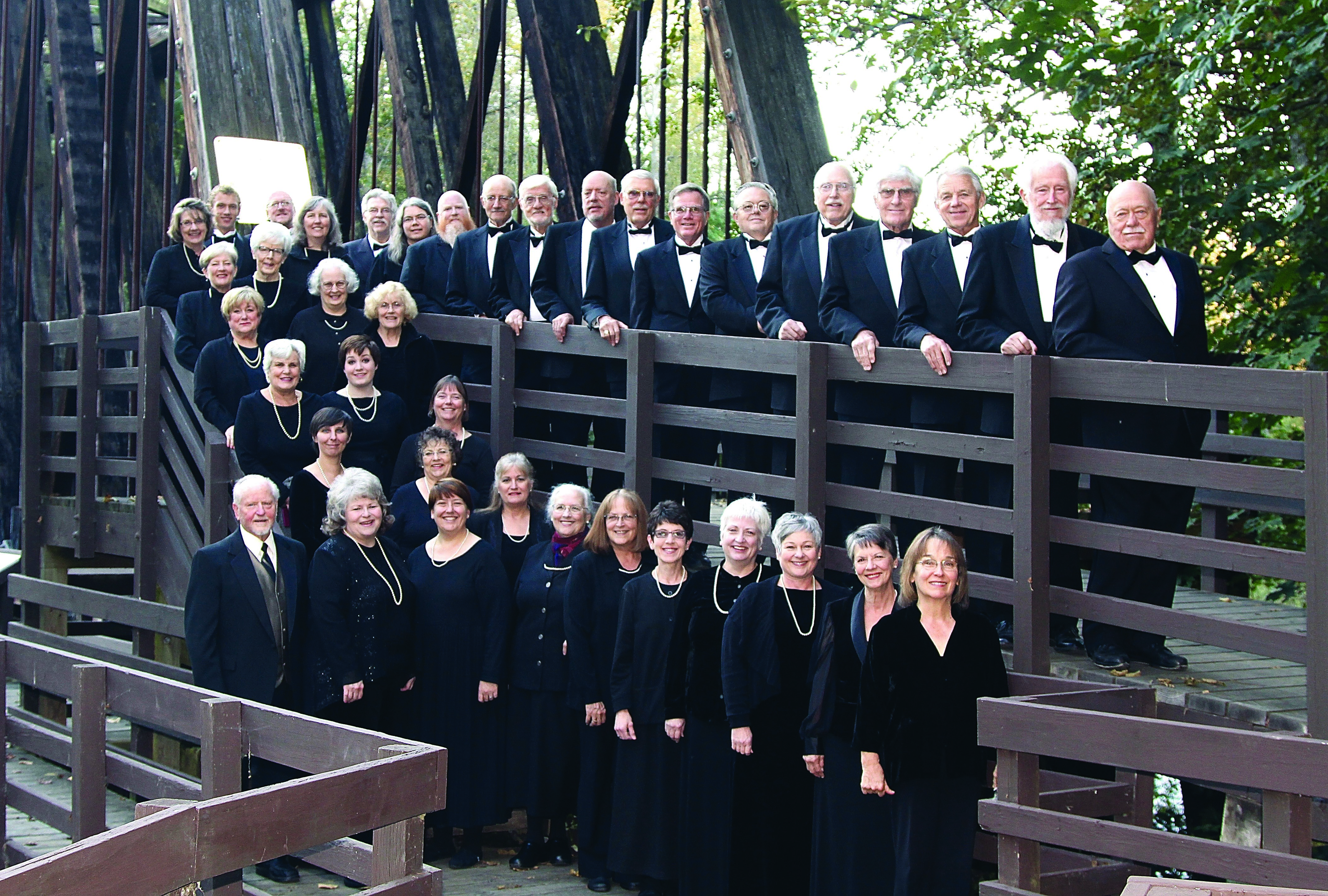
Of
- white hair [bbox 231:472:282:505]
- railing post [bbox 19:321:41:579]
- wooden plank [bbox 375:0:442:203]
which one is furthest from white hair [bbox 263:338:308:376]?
wooden plank [bbox 375:0:442:203]

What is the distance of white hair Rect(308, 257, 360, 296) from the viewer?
709 centimetres

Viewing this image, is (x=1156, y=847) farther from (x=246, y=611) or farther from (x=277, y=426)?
(x=277, y=426)

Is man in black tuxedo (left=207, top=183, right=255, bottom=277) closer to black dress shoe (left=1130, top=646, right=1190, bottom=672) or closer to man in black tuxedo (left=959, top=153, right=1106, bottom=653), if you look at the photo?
man in black tuxedo (left=959, top=153, right=1106, bottom=653)

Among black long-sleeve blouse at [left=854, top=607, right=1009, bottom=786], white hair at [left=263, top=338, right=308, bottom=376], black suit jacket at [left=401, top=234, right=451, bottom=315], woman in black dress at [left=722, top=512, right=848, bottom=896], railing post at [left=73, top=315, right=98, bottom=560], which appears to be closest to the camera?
black long-sleeve blouse at [left=854, top=607, right=1009, bottom=786]

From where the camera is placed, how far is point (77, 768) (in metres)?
5.41

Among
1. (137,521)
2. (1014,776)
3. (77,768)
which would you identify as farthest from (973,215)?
(137,521)

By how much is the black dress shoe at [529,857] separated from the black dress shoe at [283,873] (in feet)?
2.71

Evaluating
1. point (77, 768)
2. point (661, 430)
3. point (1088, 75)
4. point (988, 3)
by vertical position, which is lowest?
point (77, 768)

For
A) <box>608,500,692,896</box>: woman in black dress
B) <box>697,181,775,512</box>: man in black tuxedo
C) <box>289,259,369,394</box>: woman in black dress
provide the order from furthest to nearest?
1. <box>289,259,369,394</box>: woman in black dress
2. <box>697,181,775,512</box>: man in black tuxedo
3. <box>608,500,692,896</box>: woman in black dress

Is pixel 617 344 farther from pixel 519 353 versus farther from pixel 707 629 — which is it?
pixel 707 629

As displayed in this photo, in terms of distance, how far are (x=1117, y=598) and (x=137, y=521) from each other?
522cm

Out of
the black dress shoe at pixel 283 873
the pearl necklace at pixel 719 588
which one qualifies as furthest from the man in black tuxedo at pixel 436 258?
the black dress shoe at pixel 283 873

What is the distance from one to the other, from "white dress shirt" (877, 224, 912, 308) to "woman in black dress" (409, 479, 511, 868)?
5.86 ft

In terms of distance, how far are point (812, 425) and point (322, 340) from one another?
247cm
